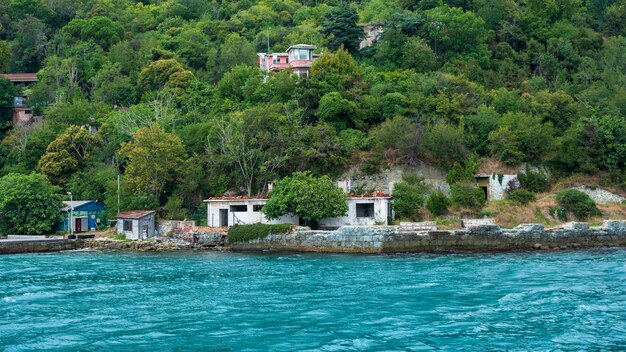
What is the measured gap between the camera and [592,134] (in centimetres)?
4597

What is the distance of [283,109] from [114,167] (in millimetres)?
14693

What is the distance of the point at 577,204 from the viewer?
4247 cm

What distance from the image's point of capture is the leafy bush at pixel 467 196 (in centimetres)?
4325

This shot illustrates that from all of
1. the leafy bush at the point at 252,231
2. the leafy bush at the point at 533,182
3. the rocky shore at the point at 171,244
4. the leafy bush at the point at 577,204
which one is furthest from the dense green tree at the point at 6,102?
the leafy bush at the point at 577,204

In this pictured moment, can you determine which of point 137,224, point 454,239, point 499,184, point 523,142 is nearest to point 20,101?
point 137,224

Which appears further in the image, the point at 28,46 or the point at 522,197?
the point at 28,46

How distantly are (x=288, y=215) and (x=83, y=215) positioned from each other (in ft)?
55.3

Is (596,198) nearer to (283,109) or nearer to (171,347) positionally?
(283,109)

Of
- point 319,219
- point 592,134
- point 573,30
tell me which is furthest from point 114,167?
point 573,30

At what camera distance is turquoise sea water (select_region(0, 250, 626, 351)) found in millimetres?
16344

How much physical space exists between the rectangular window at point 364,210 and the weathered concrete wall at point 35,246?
1875 centimetres

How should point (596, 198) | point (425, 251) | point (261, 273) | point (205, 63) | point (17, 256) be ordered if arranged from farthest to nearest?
point (205, 63), point (596, 198), point (17, 256), point (425, 251), point (261, 273)

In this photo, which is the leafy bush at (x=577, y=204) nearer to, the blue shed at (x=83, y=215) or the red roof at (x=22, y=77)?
the blue shed at (x=83, y=215)

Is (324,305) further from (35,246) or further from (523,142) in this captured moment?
(523,142)
